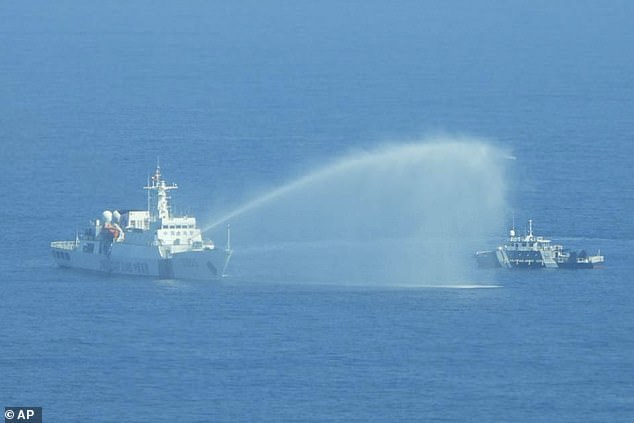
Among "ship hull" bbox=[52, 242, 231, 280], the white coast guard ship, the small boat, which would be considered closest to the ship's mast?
the white coast guard ship

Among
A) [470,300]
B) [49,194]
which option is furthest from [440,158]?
[470,300]

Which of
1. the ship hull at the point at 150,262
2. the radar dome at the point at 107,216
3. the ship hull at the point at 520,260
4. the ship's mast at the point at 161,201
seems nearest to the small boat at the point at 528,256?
the ship hull at the point at 520,260

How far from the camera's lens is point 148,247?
566 feet

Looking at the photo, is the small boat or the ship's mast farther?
the ship's mast

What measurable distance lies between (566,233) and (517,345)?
39.9 m

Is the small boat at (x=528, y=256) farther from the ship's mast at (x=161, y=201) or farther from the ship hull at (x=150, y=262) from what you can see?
the ship's mast at (x=161, y=201)

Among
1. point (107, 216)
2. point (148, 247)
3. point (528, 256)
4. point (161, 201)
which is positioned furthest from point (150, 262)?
point (528, 256)

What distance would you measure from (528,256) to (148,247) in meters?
24.2

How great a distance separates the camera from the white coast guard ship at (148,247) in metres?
169

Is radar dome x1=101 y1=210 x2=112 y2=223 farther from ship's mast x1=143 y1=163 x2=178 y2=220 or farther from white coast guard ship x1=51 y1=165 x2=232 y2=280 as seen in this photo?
ship's mast x1=143 y1=163 x2=178 y2=220

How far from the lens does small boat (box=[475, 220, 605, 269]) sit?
17225 centimetres

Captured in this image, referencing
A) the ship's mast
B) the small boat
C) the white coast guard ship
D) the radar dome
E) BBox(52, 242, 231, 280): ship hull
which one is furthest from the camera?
the radar dome

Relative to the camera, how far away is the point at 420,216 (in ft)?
614

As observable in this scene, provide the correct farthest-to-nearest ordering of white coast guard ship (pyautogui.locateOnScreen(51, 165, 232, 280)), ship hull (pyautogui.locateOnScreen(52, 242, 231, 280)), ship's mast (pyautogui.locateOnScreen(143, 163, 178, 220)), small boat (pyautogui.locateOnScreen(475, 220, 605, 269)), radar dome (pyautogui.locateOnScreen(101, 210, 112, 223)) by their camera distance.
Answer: radar dome (pyautogui.locateOnScreen(101, 210, 112, 223)) < ship's mast (pyautogui.locateOnScreen(143, 163, 178, 220)) < small boat (pyautogui.locateOnScreen(475, 220, 605, 269)) < white coast guard ship (pyautogui.locateOnScreen(51, 165, 232, 280)) < ship hull (pyautogui.locateOnScreen(52, 242, 231, 280))
